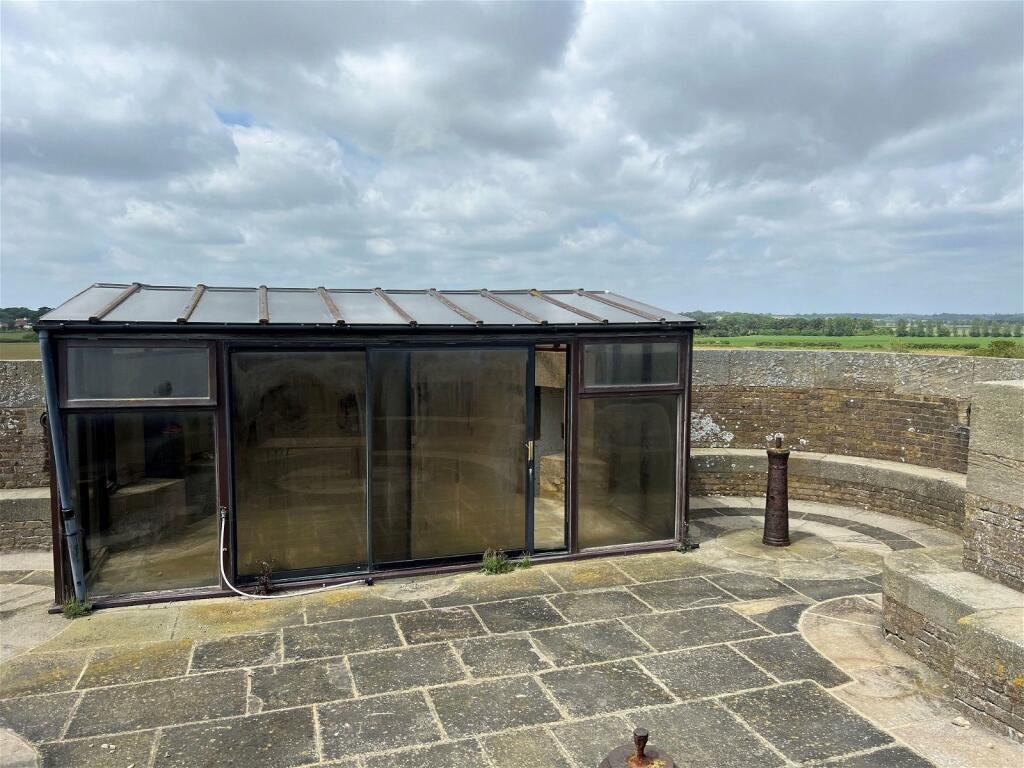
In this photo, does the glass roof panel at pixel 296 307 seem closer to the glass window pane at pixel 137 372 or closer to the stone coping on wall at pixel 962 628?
the glass window pane at pixel 137 372

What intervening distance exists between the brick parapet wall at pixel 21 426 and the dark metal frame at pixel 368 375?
2.86 metres

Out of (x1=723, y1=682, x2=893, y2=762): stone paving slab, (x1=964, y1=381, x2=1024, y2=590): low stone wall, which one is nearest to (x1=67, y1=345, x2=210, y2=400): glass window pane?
(x1=723, y1=682, x2=893, y2=762): stone paving slab

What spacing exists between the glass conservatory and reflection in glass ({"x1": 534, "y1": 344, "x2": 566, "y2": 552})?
2.3 inches

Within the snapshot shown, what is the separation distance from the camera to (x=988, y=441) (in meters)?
4.56

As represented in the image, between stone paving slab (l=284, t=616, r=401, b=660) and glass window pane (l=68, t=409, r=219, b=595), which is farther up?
glass window pane (l=68, t=409, r=219, b=595)

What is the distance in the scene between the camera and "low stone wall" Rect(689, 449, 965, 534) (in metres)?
7.65

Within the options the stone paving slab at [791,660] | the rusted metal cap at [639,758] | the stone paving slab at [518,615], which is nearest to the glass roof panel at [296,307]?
→ the stone paving slab at [518,615]

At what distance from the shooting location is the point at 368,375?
5875 mm

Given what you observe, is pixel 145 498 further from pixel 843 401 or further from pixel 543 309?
pixel 843 401

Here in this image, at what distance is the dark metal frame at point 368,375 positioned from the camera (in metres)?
5.20

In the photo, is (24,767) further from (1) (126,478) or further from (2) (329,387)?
(2) (329,387)

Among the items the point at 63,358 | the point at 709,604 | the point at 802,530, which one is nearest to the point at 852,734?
the point at 709,604

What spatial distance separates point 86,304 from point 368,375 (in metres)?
2.33

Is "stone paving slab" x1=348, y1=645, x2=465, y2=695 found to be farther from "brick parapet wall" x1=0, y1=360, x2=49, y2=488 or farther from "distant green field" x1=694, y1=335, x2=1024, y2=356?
"distant green field" x1=694, y1=335, x2=1024, y2=356
